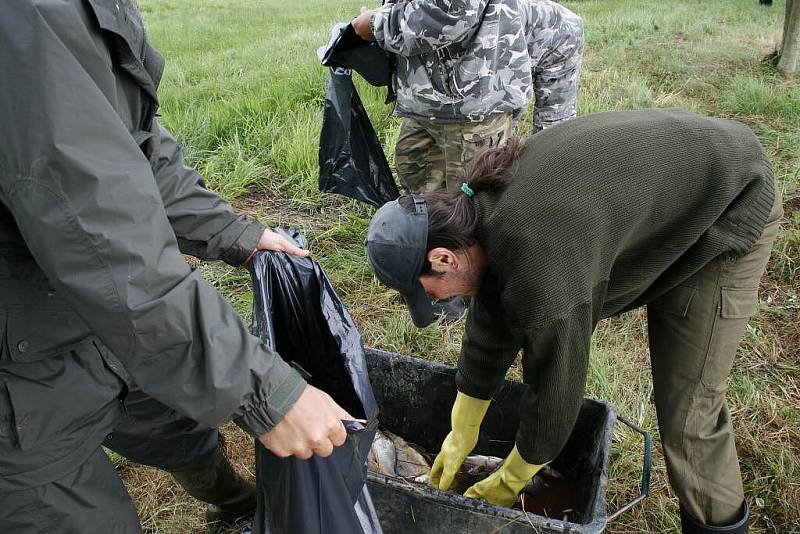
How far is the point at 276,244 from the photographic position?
1682mm

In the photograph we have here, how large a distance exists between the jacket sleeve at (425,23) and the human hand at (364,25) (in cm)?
8

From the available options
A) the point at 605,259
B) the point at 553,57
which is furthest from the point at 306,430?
the point at 553,57

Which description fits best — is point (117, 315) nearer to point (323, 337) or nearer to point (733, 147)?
point (323, 337)

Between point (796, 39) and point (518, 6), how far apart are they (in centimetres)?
537

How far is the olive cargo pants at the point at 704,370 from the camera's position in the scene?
63.0 inches

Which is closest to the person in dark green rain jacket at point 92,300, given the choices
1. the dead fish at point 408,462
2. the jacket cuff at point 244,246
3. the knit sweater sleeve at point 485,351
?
the jacket cuff at point 244,246

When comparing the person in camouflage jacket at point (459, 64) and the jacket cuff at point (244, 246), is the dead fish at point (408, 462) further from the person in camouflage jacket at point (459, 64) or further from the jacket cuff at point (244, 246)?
the person in camouflage jacket at point (459, 64)

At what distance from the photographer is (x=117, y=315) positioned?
0.96m

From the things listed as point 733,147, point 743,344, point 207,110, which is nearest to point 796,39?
point 743,344

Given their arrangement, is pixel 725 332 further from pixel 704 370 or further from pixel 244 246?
pixel 244 246

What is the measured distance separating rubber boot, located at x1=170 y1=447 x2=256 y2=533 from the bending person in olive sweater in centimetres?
79

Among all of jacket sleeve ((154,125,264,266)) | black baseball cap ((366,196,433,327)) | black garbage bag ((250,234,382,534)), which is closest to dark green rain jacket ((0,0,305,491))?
black garbage bag ((250,234,382,534))

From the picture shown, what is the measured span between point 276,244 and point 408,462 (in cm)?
92

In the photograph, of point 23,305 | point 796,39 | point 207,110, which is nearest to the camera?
point 23,305
